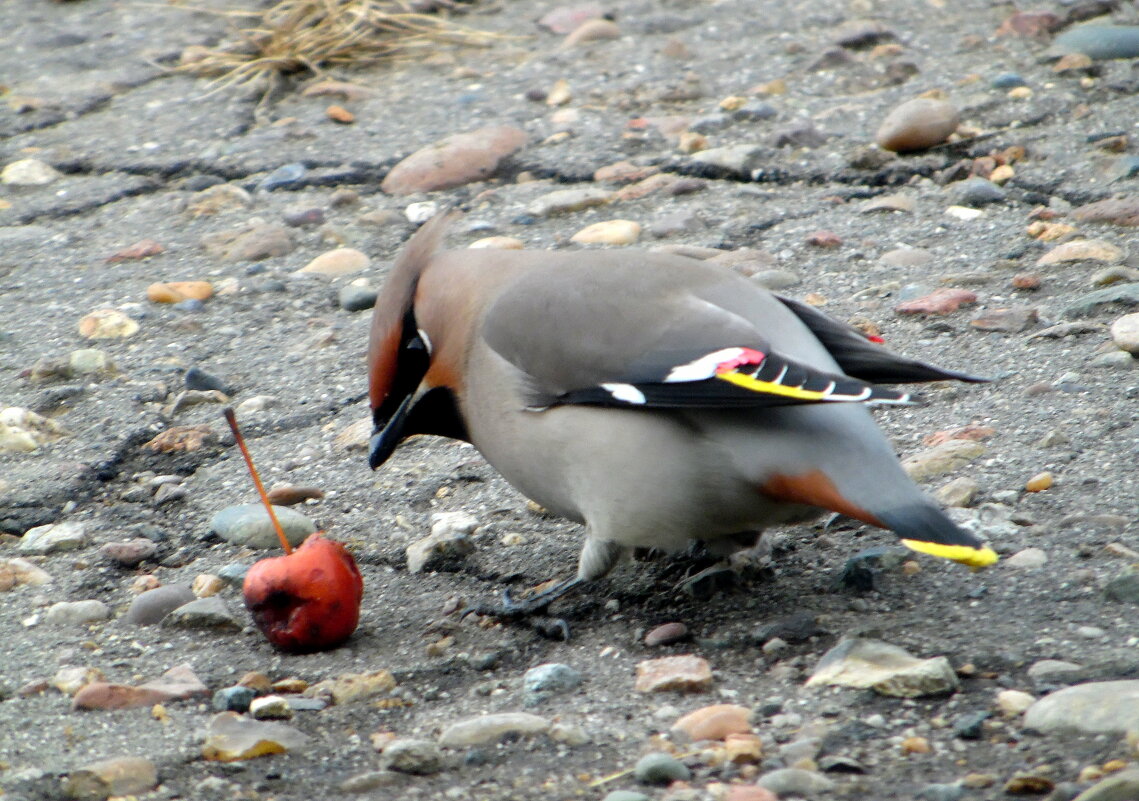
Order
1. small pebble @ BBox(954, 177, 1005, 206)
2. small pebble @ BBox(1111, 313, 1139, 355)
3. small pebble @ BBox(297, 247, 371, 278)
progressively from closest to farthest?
small pebble @ BBox(1111, 313, 1139, 355), small pebble @ BBox(954, 177, 1005, 206), small pebble @ BBox(297, 247, 371, 278)

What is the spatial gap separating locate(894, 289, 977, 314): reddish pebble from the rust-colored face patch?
153 cm

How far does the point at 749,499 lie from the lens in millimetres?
2779

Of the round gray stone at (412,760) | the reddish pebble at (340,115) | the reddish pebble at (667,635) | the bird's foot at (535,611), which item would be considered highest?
the round gray stone at (412,760)

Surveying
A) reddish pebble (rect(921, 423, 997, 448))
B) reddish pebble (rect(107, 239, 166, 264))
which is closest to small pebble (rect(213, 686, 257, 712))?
reddish pebble (rect(921, 423, 997, 448))

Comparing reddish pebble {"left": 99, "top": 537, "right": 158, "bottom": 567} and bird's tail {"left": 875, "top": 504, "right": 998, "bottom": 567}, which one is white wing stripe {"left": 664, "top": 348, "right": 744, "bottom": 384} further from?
reddish pebble {"left": 99, "top": 537, "right": 158, "bottom": 567}

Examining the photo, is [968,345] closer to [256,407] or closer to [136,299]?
[256,407]

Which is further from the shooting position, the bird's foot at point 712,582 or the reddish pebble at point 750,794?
the bird's foot at point 712,582

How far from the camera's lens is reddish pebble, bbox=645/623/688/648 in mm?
2787

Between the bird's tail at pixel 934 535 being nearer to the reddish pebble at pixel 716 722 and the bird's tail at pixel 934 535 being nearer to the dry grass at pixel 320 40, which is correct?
the reddish pebble at pixel 716 722

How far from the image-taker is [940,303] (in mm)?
4090

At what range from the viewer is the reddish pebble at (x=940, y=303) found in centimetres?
408

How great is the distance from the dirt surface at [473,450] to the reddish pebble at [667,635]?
2 centimetres

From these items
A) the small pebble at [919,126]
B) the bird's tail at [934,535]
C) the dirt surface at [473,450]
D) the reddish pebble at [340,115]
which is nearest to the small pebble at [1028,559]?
the dirt surface at [473,450]

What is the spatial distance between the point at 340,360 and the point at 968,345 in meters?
1.76
